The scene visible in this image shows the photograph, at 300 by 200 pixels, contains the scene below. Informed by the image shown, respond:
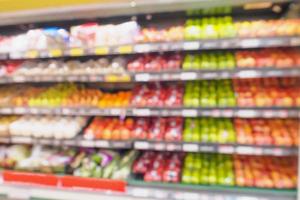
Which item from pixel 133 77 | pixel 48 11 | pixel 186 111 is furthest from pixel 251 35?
pixel 48 11

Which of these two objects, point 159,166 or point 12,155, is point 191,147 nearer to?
point 159,166

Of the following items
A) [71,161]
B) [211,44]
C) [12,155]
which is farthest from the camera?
[12,155]

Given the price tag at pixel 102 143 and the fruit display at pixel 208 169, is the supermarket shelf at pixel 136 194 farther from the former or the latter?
the price tag at pixel 102 143

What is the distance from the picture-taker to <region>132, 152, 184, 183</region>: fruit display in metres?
1.89

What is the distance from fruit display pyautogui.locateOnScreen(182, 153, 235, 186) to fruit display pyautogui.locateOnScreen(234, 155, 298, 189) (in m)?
0.06

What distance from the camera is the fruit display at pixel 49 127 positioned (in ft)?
6.70

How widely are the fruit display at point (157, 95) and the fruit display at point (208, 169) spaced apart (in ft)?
1.66

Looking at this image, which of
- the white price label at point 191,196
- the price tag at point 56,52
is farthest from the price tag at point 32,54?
the white price label at point 191,196

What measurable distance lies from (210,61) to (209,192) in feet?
2.94

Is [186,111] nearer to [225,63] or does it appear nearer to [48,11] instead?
[225,63]

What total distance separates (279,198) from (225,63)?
94 cm

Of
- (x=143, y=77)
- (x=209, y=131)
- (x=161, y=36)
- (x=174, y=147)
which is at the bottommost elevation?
(x=174, y=147)

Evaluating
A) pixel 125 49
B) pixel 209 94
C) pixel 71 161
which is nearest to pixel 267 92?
pixel 209 94

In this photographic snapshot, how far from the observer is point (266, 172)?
1.82 meters
